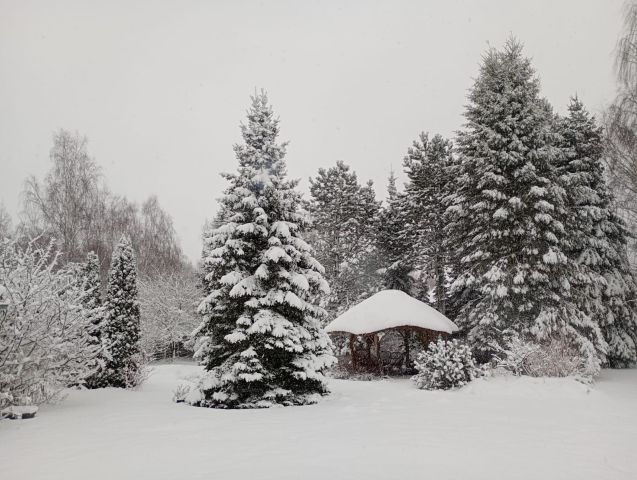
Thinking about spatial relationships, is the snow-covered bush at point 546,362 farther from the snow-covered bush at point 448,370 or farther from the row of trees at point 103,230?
the row of trees at point 103,230

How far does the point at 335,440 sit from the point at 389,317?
41.2ft

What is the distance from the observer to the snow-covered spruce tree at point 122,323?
52.2 feet

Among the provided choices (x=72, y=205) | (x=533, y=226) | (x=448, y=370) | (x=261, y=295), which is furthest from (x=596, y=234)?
(x=72, y=205)

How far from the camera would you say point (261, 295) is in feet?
37.7

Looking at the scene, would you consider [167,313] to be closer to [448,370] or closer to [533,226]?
[448,370]

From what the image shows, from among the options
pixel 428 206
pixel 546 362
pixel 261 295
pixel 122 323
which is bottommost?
pixel 546 362

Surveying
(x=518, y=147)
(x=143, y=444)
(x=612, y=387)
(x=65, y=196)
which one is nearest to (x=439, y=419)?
(x=143, y=444)

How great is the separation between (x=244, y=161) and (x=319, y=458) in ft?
27.3

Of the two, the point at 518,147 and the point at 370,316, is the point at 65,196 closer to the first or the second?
the point at 370,316

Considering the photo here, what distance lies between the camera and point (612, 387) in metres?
14.1

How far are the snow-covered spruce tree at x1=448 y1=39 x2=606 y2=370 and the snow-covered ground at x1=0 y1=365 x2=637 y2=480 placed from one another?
17.5ft

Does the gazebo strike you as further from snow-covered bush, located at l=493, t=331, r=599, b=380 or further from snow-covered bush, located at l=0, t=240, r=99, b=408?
snow-covered bush, located at l=0, t=240, r=99, b=408

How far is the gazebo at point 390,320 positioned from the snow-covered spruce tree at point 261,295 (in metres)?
7.30

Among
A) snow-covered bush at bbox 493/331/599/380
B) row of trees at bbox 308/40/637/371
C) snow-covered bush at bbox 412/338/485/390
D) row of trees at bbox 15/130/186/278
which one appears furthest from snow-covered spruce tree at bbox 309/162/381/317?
snow-covered bush at bbox 493/331/599/380
